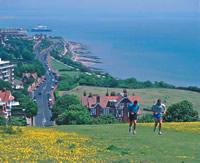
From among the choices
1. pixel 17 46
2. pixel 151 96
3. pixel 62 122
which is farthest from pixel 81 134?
pixel 17 46

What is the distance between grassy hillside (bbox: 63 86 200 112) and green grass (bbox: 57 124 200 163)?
41887mm

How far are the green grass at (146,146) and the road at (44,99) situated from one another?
32697 millimetres

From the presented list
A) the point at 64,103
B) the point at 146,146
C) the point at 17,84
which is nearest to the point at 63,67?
the point at 17,84

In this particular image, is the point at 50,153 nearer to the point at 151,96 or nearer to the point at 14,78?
the point at 151,96

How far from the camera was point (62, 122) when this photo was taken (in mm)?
37656

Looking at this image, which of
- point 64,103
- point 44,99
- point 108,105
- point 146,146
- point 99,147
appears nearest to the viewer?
point 99,147

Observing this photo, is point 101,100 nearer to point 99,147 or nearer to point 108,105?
point 108,105

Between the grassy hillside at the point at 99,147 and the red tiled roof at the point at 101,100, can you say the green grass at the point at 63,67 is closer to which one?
the red tiled roof at the point at 101,100

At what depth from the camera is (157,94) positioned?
73.6 metres

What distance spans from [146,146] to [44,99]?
6211 centimetres

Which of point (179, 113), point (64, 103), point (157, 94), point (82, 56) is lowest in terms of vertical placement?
point (179, 113)

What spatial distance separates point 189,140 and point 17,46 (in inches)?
5072

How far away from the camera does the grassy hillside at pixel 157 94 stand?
66125 mm

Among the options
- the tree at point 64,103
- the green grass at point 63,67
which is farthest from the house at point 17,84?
the tree at point 64,103
